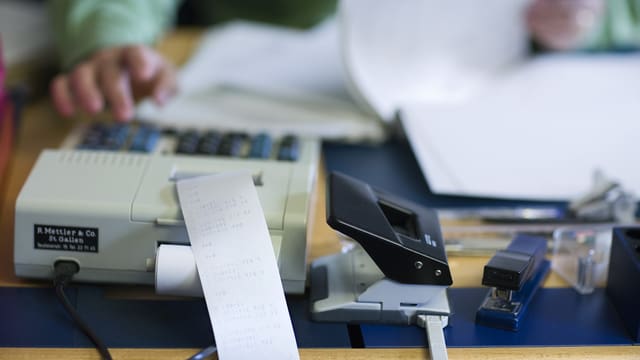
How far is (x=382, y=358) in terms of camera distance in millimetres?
578

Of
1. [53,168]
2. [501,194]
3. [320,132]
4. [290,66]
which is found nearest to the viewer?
[53,168]

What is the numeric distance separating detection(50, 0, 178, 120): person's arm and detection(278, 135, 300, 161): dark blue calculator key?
0.66 feet

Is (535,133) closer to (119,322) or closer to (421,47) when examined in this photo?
(421,47)

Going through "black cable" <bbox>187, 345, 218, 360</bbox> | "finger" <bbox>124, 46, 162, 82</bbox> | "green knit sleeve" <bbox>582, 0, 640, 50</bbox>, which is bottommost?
"black cable" <bbox>187, 345, 218, 360</bbox>

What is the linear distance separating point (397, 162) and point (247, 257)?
357 millimetres

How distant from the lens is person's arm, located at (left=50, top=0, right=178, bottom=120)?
0.93m

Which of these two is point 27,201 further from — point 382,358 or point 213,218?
point 382,358

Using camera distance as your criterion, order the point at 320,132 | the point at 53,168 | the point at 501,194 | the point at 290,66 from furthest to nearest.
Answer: the point at 290,66, the point at 320,132, the point at 501,194, the point at 53,168

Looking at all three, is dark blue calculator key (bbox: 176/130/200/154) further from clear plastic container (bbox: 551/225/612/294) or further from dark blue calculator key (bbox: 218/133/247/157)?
clear plastic container (bbox: 551/225/612/294)

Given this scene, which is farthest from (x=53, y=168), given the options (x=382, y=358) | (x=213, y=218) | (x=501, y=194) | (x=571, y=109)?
(x=571, y=109)

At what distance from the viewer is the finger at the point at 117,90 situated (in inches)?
36.2

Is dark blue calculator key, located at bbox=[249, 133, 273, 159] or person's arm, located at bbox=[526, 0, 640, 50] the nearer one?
dark blue calculator key, located at bbox=[249, 133, 273, 159]

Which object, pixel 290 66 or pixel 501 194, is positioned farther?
pixel 290 66

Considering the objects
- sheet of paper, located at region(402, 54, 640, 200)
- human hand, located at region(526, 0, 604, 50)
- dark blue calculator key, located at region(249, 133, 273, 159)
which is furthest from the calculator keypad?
human hand, located at region(526, 0, 604, 50)
